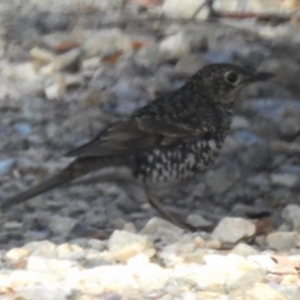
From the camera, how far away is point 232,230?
2.70 m

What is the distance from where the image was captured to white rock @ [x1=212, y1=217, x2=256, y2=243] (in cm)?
266

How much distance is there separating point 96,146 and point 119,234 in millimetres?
364

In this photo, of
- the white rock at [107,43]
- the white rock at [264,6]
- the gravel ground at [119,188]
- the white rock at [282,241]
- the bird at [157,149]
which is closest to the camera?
the gravel ground at [119,188]

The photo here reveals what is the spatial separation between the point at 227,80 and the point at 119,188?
0.52 m

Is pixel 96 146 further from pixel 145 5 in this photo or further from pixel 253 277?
pixel 145 5

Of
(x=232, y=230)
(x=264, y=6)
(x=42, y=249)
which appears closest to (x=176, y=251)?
(x=232, y=230)

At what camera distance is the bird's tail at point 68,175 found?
2881 millimetres

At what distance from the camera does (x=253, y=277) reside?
225 cm

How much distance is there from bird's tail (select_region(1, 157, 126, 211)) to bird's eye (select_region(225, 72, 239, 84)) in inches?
20.4

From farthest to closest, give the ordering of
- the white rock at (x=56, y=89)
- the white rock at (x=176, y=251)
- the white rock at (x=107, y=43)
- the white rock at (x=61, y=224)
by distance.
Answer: the white rock at (x=107, y=43)
the white rock at (x=56, y=89)
the white rock at (x=61, y=224)
the white rock at (x=176, y=251)

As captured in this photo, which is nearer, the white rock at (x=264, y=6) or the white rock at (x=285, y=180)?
the white rock at (x=285, y=180)

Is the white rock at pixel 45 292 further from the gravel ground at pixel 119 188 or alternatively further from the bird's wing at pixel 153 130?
the bird's wing at pixel 153 130

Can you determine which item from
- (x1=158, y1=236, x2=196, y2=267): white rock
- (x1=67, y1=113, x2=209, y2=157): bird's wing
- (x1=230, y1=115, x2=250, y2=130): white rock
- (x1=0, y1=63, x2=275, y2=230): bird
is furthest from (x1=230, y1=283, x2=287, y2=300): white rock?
(x1=230, y1=115, x2=250, y2=130): white rock

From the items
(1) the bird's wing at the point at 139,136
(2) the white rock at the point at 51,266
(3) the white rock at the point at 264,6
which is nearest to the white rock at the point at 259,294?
(2) the white rock at the point at 51,266
